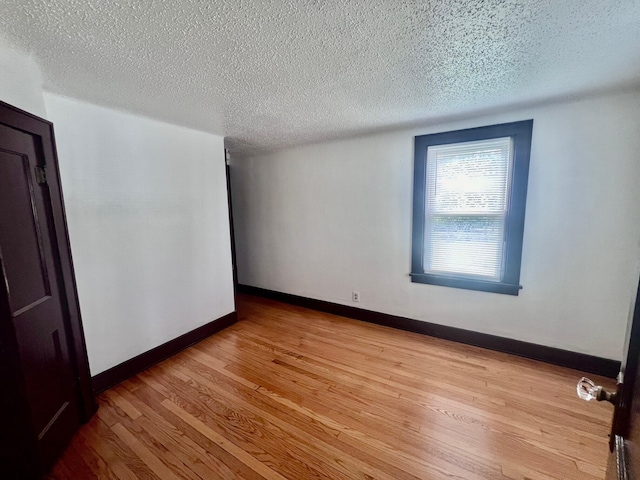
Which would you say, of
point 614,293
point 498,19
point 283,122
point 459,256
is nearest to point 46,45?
point 283,122

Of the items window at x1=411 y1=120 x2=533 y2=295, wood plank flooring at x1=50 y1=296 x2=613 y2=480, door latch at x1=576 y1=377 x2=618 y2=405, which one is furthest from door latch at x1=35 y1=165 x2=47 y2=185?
window at x1=411 y1=120 x2=533 y2=295

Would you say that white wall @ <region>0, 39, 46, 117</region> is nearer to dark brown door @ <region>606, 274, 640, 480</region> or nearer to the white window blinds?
dark brown door @ <region>606, 274, 640, 480</region>

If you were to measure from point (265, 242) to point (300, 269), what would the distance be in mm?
717

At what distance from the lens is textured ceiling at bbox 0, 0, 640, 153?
1.08 m

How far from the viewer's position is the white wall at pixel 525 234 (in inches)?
78.3

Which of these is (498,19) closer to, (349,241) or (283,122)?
(283,122)

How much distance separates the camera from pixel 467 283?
2564 millimetres

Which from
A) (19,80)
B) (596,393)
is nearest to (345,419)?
(596,393)

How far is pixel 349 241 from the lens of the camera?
325 cm

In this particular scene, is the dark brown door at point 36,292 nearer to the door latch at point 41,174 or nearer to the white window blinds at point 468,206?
the door latch at point 41,174

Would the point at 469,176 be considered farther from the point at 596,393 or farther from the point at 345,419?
the point at 345,419

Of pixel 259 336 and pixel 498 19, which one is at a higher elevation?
pixel 498 19

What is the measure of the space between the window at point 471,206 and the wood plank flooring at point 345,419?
75cm

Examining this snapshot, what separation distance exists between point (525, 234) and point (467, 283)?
646 millimetres
